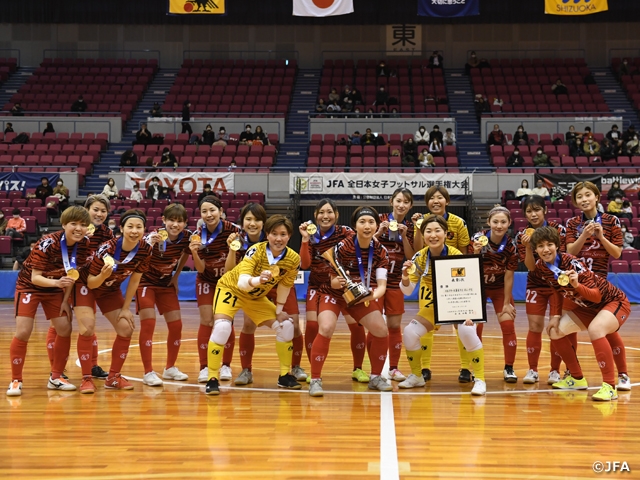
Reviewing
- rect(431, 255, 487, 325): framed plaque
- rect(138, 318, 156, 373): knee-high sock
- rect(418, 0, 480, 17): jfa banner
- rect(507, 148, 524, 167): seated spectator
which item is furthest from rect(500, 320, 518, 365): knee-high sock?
rect(418, 0, 480, 17): jfa banner

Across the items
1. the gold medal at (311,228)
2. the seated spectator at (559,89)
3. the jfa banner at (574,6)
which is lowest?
the gold medal at (311,228)

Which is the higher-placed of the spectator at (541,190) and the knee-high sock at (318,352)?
the spectator at (541,190)

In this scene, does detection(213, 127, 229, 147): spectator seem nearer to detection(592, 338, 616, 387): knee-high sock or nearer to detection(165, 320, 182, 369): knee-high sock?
detection(165, 320, 182, 369): knee-high sock

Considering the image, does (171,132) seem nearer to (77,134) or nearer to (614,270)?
(77,134)

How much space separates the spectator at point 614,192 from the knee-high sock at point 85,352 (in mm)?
16293

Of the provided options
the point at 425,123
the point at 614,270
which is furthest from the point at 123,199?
the point at 614,270

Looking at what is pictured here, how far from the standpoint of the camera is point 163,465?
15.2ft

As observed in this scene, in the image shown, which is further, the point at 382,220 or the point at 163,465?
the point at 382,220

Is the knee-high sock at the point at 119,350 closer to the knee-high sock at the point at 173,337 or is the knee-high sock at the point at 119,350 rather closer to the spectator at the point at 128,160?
the knee-high sock at the point at 173,337

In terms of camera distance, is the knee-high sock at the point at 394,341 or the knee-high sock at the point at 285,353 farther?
the knee-high sock at the point at 394,341

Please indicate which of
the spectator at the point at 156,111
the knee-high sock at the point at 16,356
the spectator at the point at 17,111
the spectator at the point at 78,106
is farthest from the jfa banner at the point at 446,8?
the knee-high sock at the point at 16,356

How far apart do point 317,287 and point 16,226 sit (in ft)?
45.3

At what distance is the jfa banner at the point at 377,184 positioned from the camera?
2136 centimetres

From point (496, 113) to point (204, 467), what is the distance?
23.5 m
